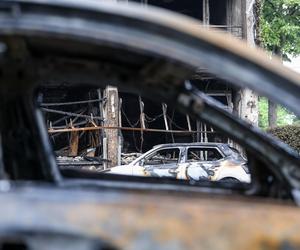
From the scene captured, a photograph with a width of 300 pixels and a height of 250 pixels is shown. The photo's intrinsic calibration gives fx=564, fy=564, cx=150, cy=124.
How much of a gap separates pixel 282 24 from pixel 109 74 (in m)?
33.3

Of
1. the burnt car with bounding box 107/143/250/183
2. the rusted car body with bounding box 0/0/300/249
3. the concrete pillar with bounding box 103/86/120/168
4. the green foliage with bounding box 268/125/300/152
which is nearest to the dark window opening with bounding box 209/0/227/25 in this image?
the green foliage with bounding box 268/125/300/152

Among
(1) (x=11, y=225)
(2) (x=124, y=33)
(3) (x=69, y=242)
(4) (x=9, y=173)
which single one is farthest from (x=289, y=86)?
(4) (x=9, y=173)

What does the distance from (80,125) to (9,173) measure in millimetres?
16515

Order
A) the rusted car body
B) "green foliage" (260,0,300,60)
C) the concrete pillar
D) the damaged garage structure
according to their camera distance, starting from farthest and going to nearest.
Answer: "green foliage" (260,0,300,60) < the damaged garage structure < the concrete pillar < the rusted car body

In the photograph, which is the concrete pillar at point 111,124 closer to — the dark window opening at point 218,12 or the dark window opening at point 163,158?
the dark window opening at point 163,158

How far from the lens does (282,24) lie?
34.0 metres

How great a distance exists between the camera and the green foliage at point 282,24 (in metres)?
33.8

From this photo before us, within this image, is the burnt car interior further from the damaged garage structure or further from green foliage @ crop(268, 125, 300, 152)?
green foliage @ crop(268, 125, 300, 152)

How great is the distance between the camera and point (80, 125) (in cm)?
1920

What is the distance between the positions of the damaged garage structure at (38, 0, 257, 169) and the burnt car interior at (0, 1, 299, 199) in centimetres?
1308

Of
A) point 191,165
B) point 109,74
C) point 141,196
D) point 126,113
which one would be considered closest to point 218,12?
point 126,113

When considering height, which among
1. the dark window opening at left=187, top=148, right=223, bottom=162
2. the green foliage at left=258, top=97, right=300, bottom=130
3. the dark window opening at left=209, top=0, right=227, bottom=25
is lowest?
the green foliage at left=258, top=97, right=300, bottom=130

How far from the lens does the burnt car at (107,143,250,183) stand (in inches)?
543

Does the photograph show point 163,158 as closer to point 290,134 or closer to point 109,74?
point 290,134
